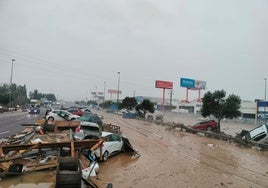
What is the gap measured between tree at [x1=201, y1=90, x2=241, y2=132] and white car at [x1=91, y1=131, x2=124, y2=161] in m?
22.2

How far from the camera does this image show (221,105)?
128 feet

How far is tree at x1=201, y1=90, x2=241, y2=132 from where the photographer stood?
38.4 meters

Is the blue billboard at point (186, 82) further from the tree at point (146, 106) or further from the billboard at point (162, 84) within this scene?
the billboard at point (162, 84)

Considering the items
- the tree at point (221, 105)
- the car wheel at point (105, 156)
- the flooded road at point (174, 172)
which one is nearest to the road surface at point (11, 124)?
the car wheel at point (105, 156)

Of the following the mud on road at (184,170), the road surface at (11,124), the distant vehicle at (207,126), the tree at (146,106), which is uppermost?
the tree at (146,106)

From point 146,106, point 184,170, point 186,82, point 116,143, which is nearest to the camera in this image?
point 184,170

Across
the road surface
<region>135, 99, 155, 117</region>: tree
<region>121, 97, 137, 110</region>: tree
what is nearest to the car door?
the road surface

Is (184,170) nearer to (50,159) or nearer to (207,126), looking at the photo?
(50,159)

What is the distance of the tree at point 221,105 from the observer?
38.4m

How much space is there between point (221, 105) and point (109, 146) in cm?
2562

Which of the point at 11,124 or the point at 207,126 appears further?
the point at 207,126

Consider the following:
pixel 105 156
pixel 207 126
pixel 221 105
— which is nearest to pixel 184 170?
pixel 105 156

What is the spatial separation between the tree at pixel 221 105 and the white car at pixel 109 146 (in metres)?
22.2

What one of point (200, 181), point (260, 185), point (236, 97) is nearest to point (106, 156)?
point (200, 181)
